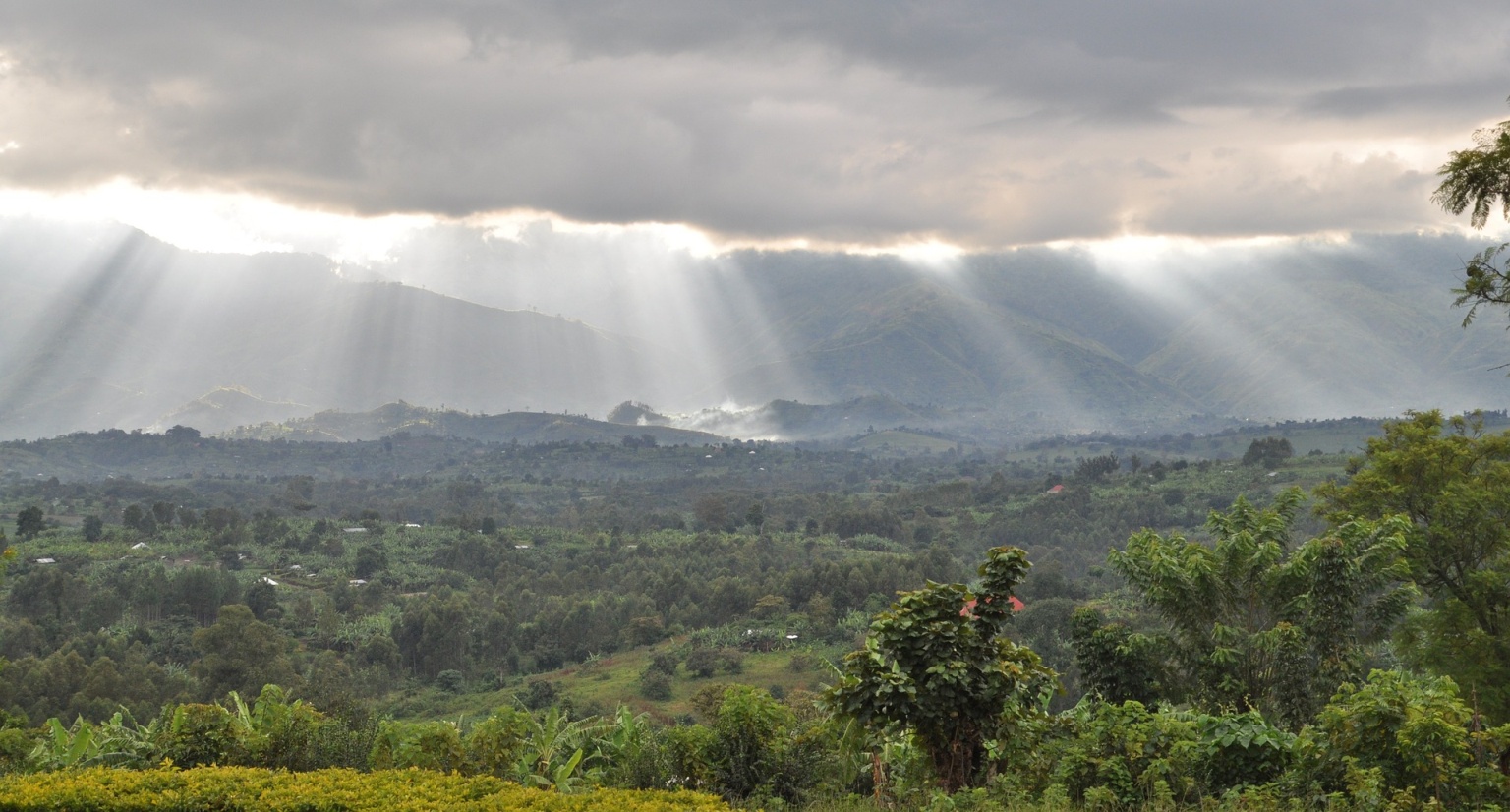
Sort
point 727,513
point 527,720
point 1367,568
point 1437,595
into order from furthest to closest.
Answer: point 727,513 < point 1437,595 < point 1367,568 < point 527,720

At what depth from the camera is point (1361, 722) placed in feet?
36.7

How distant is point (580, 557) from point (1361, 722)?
98.6 m

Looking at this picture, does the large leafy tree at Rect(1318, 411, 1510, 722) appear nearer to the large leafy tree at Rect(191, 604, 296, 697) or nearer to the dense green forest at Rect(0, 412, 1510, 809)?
the dense green forest at Rect(0, 412, 1510, 809)

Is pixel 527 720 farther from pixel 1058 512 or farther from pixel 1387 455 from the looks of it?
pixel 1058 512

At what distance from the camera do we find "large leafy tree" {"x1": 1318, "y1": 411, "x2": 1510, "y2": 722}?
73.1 feet

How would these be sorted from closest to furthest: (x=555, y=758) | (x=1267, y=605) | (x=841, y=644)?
(x=555, y=758)
(x=1267, y=605)
(x=841, y=644)

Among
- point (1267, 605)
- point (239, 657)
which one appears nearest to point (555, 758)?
point (1267, 605)

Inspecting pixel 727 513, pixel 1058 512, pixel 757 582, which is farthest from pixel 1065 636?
pixel 727 513

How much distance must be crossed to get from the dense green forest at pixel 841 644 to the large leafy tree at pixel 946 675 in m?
0.04

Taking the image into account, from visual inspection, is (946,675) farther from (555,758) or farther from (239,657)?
(239,657)

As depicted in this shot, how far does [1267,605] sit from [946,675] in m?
8.37

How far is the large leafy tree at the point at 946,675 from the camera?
1230 centimetres

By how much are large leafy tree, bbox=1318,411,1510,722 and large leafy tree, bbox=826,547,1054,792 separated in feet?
46.0

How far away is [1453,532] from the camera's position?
77.7ft
